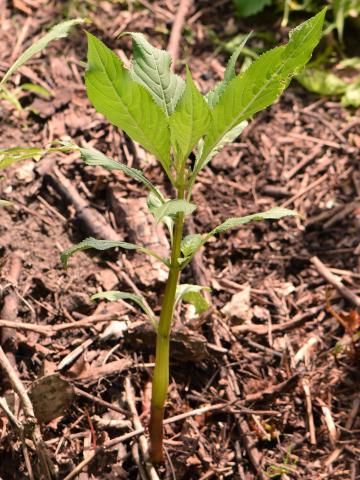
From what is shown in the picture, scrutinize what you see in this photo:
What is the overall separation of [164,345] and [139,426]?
0.49m

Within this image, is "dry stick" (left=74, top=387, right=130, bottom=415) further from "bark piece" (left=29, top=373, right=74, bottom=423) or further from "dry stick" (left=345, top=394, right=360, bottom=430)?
"dry stick" (left=345, top=394, right=360, bottom=430)

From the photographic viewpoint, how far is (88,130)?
3.14m

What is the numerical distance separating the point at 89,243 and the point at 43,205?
1138mm

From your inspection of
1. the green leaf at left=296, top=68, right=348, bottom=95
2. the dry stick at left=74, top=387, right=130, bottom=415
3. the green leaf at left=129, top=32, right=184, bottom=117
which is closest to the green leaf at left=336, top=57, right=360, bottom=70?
the green leaf at left=296, top=68, right=348, bottom=95

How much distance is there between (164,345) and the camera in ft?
6.05

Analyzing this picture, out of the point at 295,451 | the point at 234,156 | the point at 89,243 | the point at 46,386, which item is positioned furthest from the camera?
the point at 234,156

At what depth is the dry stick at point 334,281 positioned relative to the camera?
8.82ft

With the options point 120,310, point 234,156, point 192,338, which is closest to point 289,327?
point 192,338

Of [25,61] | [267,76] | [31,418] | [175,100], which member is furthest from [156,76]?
[31,418]

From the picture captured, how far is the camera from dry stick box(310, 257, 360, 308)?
269 centimetres

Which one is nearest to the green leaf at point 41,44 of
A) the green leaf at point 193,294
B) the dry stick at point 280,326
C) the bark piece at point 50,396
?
the green leaf at point 193,294

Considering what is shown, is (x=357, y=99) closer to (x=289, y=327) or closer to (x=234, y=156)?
(x=234, y=156)

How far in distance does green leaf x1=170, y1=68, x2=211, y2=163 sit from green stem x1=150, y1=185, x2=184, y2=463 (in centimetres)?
16

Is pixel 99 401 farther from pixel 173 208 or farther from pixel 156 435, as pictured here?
pixel 173 208
